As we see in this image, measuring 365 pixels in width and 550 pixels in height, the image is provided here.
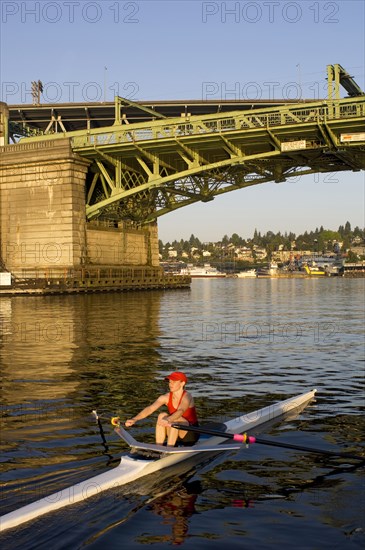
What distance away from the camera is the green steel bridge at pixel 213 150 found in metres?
63.7

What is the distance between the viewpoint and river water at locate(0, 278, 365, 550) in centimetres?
817

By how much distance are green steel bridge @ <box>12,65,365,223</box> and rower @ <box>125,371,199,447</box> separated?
54.2 meters

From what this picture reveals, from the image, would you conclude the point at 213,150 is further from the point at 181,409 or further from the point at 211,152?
the point at 181,409

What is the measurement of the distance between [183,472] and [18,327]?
24.8 m

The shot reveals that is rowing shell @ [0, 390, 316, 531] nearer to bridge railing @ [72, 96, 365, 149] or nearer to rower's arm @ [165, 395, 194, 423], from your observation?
rower's arm @ [165, 395, 194, 423]

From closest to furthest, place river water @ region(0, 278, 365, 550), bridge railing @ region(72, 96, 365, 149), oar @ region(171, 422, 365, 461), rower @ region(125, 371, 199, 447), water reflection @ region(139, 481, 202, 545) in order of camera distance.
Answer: water reflection @ region(139, 481, 202, 545)
river water @ region(0, 278, 365, 550)
oar @ region(171, 422, 365, 461)
rower @ region(125, 371, 199, 447)
bridge railing @ region(72, 96, 365, 149)

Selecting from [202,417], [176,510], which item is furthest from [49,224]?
[176,510]

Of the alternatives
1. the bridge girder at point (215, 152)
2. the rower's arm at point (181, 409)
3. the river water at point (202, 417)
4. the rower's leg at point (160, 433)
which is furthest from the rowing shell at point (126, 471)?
the bridge girder at point (215, 152)

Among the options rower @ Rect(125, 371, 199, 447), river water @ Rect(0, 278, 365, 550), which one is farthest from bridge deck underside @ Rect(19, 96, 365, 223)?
rower @ Rect(125, 371, 199, 447)

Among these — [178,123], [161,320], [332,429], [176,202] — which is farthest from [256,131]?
[332,429]

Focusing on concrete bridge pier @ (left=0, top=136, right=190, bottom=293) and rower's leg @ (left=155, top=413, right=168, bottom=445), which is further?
concrete bridge pier @ (left=0, top=136, right=190, bottom=293)

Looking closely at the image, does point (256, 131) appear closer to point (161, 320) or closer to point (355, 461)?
point (161, 320)

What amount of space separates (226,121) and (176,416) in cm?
6271

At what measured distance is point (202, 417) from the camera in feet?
46.1
